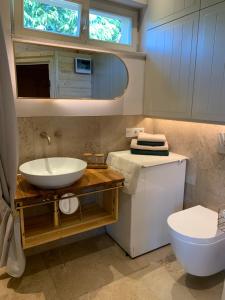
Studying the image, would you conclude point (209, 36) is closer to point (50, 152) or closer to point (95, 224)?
point (50, 152)

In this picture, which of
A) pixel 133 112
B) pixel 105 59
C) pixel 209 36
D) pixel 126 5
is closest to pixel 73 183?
pixel 133 112

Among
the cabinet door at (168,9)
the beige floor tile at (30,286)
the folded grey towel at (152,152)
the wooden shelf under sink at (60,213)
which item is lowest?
the beige floor tile at (30,286)

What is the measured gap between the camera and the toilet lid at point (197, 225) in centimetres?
148

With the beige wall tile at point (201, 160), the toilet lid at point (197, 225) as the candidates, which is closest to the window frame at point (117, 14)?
the beige wall tile at point (201, 160)

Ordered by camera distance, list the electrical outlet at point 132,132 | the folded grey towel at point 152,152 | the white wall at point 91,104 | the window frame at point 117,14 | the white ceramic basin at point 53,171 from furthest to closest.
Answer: the electrical outlet at point 132,132
the folded grey towel at point 152,152
the window frame at point 117,14
the white wall at point 91,104
the white ceramic basin at point 53,171

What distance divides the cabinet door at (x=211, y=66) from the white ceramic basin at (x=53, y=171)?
40.3 inches

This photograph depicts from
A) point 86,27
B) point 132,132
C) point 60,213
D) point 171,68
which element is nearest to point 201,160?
point 132,132

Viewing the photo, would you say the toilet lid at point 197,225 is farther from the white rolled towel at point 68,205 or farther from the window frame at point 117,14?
the window frame at point 117,14

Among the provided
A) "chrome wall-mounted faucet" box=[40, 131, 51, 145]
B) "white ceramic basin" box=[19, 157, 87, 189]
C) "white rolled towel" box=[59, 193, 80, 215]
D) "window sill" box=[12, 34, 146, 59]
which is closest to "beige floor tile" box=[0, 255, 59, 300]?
"white rolled towel" box=[59, 193, 80, 215]

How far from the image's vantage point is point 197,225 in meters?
1.61

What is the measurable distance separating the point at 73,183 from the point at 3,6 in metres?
1.30

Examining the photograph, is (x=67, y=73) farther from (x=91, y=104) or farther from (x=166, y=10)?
(x=166, y=10)

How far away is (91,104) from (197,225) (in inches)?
52.3

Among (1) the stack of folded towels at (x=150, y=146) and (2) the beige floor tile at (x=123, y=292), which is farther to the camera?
(1) the stack of folded towels at (x=150, y=146)
